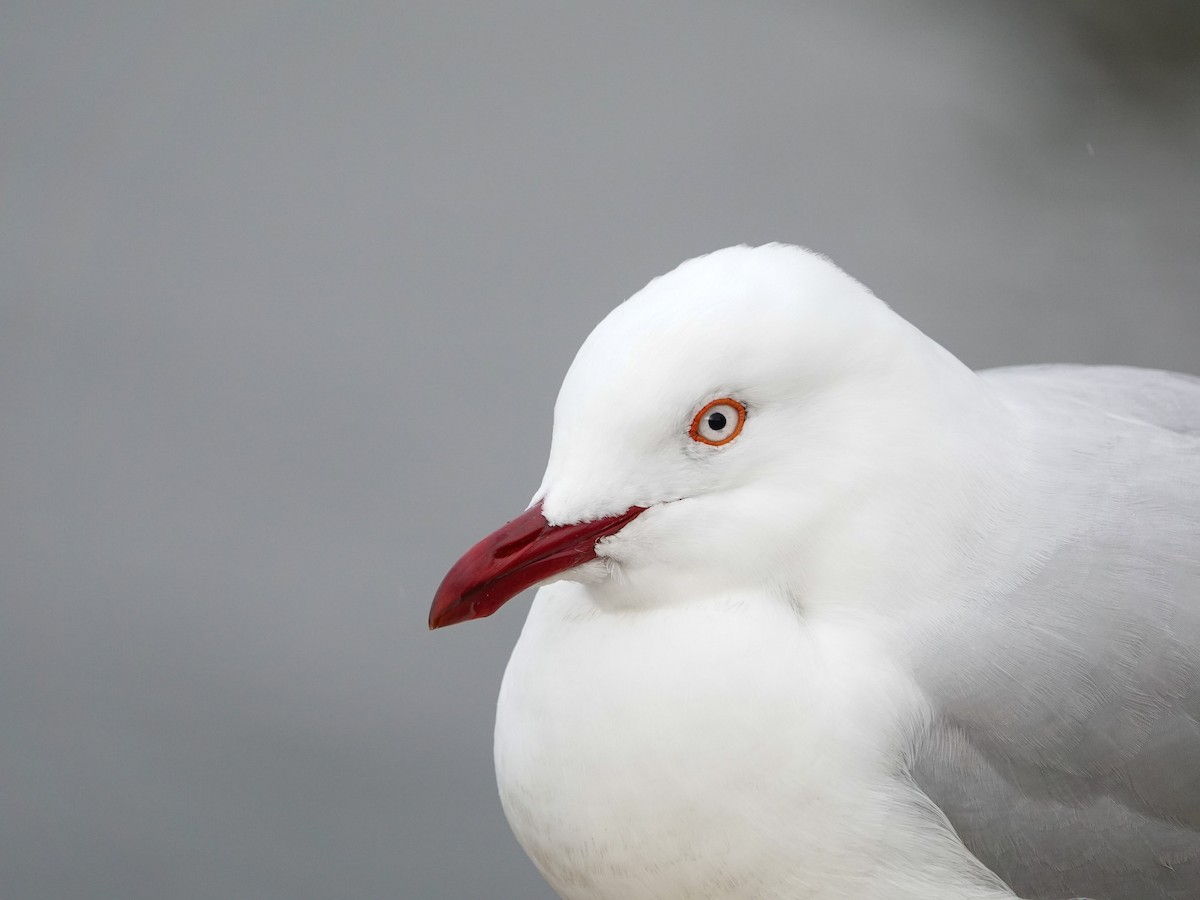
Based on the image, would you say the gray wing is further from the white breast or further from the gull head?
the gull head

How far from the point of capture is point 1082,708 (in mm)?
1528

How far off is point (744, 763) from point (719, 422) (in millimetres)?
321

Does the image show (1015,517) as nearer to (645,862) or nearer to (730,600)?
(730,600)

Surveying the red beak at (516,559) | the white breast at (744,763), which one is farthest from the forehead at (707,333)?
the white breast at (744,763)

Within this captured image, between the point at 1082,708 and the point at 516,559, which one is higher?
the point at 516,559

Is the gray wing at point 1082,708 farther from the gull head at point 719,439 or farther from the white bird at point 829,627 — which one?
the gull head at point 719,439

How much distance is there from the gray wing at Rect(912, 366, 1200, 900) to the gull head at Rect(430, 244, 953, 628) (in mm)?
175

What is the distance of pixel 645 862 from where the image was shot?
155 cm

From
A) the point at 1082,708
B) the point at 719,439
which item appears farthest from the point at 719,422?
the point at 1082,708

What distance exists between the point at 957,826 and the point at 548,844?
0.40 meters

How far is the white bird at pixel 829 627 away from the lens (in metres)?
1.46

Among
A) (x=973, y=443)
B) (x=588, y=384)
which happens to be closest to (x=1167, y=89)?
(x=973, y=443)

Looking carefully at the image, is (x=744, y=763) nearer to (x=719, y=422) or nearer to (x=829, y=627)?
(x=829, y=627)

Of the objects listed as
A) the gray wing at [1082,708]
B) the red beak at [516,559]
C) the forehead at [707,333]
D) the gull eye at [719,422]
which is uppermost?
the forehead at [707,333]
